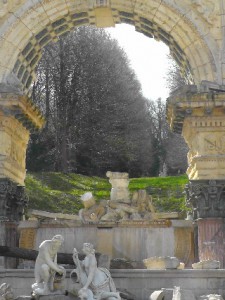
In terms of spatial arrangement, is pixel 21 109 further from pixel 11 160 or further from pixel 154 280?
pixel 154 280

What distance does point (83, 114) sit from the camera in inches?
1517

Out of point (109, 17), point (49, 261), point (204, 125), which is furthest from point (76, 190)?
point (49, 261)

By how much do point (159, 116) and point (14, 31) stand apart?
33479mm

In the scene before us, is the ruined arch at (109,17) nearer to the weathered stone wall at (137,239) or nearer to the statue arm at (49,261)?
the weathered stone wall at (137,239)

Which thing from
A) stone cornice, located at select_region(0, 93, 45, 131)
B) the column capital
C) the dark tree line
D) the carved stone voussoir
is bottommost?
the carved stone voussoir

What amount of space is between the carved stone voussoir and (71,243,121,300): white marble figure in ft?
14.1

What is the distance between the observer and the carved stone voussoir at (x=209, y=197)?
15555mm

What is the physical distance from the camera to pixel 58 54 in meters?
39.2

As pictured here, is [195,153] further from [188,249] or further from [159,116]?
[159,116]

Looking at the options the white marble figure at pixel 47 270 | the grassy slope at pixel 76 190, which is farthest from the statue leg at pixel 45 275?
the grassy slope at pixel 76 190

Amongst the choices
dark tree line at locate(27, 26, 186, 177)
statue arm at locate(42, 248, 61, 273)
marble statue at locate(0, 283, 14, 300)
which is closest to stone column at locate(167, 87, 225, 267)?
statue arm at locate(42, 248, 61, 273)

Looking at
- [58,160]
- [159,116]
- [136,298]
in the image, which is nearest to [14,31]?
[136,298]

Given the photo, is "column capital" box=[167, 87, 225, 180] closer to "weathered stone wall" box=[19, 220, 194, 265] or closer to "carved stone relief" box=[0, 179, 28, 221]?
"weathered stone wall" box=[19, 220, 194, 265]

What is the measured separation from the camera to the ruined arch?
17.0 metres
